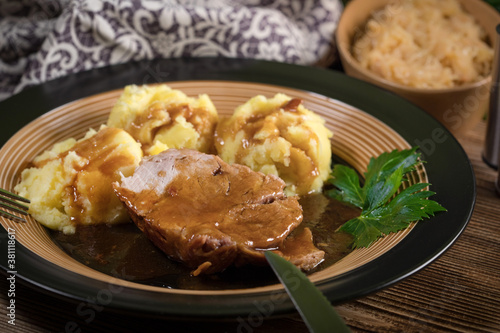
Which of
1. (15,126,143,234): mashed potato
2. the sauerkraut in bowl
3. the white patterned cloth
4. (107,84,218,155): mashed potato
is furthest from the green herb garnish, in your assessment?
the white patterned cloth

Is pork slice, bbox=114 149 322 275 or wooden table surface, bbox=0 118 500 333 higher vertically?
pork slice, bbox=114 149 322 275

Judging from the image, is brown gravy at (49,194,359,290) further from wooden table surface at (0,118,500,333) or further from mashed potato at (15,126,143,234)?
wooden table surface at (0,118,500,333)

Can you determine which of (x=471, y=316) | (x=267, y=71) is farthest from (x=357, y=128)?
(x=471, y=316)

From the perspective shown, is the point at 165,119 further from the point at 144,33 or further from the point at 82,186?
the point at 144,33

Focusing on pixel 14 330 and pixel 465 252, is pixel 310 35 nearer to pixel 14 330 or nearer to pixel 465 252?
pixel 465 252

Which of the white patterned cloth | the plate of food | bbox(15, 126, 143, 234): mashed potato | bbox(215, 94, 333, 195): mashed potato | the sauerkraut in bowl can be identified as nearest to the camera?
the plate of food
